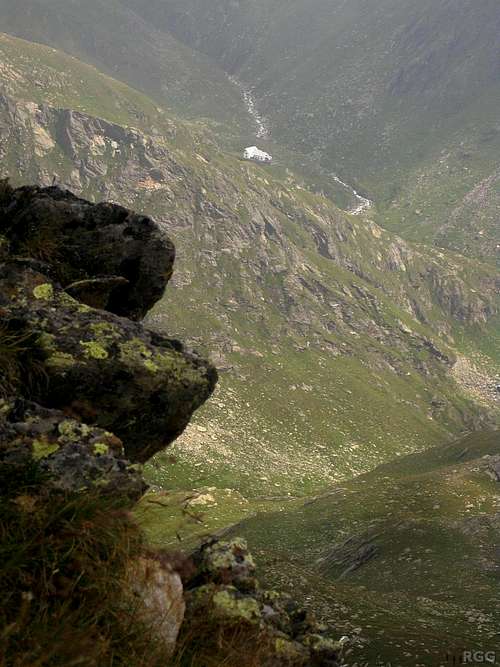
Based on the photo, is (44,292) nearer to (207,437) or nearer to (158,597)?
(158,597)

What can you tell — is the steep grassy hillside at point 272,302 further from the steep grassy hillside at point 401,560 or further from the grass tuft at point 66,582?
the grass tuft at point 66,582

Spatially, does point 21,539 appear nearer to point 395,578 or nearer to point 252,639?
point 252,639

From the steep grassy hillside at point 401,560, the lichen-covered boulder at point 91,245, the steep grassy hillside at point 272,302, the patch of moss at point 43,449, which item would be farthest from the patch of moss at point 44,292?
the steep grassy hillside at point 272,302

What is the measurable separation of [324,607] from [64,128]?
12363 cm

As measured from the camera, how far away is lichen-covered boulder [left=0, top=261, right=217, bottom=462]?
30.1 ft

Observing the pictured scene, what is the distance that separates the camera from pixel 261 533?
4288cm

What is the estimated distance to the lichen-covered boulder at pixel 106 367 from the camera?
30.1 ft

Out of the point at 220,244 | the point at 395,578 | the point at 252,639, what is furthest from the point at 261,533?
the point at 220,244

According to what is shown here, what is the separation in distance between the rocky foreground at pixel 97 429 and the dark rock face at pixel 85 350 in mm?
28

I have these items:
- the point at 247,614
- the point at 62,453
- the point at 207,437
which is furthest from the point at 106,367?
the point at 207,437

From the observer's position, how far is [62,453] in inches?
259

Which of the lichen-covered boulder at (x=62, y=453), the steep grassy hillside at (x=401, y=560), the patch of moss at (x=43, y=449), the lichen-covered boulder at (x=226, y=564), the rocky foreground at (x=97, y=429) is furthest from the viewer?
the steep grassy hillside at (x=401, y=560)

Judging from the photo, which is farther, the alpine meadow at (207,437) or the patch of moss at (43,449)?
the patch of moss at (43,449)

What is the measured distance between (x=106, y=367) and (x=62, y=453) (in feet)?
11.0
